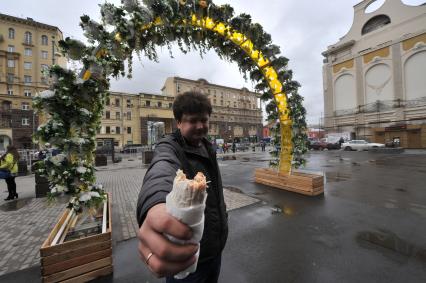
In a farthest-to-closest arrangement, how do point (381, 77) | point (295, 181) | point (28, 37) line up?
point (28, 37) → point (381, 77) → point (295, 181)

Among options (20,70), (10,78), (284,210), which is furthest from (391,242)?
(20,70)

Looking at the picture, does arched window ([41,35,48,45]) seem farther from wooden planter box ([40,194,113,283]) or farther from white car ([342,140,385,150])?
white car ([342,140,385,150])

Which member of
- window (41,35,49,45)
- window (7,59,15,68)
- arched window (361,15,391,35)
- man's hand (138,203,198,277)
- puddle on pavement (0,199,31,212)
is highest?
window (41,35,49,45)

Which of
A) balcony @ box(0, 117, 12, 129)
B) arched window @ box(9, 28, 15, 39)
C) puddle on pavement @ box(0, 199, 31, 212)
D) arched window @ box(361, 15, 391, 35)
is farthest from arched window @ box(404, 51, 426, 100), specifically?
arched window @ box(9, 28, 15, 39)

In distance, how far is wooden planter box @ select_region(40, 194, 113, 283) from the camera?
2574 mm

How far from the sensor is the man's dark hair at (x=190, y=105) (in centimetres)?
181

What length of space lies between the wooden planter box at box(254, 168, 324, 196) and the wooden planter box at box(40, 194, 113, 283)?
233 inches

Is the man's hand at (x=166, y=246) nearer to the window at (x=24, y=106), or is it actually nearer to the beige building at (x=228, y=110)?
the window at (x=24, y=106)

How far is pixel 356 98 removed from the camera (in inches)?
1448

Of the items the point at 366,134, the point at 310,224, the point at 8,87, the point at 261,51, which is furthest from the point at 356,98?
the point at 8,87

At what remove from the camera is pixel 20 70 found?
130ft

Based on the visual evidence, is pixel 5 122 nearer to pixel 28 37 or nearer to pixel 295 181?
pixel 28 37

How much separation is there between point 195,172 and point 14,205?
840 centimetres

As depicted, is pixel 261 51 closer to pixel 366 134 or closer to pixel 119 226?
pixel 119 226
